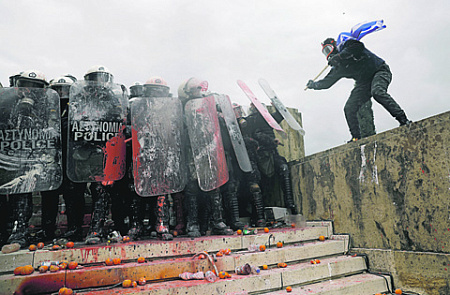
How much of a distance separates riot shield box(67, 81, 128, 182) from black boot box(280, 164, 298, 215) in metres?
2.81

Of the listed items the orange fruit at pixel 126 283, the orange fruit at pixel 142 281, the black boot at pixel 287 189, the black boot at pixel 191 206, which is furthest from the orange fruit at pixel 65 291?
the black boot at pixel 287 189

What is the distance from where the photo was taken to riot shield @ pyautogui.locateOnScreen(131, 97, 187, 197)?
353 cm

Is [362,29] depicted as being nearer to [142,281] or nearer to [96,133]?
[96,133]

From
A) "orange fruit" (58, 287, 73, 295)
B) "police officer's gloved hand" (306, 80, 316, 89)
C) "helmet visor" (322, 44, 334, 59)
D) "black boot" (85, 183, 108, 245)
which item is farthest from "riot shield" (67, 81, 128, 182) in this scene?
"helmet visor" (322, 44, 334, 59)

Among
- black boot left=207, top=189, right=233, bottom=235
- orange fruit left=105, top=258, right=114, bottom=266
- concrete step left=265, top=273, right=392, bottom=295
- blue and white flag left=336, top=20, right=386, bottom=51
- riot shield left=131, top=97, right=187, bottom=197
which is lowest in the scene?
concrete step left=265, top=273, right=392, bottom=295

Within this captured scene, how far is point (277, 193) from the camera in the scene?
216 inches

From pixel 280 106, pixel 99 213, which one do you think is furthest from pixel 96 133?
pixel 280 106

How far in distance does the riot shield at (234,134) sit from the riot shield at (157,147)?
84cm

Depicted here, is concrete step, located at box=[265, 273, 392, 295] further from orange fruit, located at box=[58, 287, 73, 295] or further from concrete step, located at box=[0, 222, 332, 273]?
orange fruit, located at box=[58, 287, 73, 295]

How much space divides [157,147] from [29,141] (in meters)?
1.54

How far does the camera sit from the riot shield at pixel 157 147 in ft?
11.6

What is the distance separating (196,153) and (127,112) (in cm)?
114

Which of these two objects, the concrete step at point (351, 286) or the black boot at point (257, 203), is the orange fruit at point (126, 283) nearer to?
the concrete step at point (351, 286)

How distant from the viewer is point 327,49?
15.7 ft
